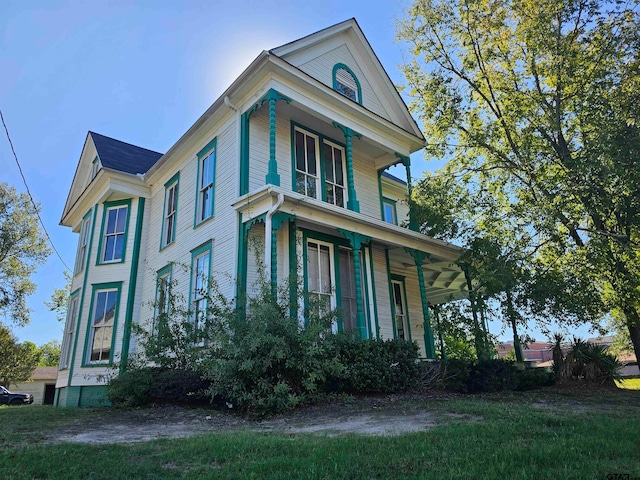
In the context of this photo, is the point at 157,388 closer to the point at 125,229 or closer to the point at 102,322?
the point at 102,322

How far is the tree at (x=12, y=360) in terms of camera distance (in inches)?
1243

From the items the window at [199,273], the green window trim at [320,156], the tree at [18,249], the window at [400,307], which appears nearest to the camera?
the window at [199,273]

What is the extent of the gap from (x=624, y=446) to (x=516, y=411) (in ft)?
7.51

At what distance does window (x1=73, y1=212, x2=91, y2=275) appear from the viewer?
15.7 metres

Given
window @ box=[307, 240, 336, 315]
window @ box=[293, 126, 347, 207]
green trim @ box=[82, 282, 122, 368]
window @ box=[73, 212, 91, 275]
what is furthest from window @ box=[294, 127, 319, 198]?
window @ box=[73, 212, 91, 275]

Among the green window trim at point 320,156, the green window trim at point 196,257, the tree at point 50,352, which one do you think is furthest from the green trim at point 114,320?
the tree at point 50,352

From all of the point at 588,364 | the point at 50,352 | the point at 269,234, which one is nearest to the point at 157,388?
the point at 269,234

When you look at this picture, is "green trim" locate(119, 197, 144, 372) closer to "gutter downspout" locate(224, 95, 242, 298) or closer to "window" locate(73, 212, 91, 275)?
"window" locate(73, 212, 91, 275)

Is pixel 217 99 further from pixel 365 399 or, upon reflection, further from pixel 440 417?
pixel 440 417

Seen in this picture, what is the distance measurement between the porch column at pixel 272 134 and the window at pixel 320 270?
6.39ft

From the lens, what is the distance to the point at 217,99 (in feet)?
37.2

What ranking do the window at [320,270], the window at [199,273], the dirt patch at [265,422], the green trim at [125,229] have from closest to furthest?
1. the dirt patch at [265,422]
2. the window at [320,270]
3. the window at [199,273]
4. the green trim at [125,229]

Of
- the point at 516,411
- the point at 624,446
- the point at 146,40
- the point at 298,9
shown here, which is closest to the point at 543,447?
the point at 624,446

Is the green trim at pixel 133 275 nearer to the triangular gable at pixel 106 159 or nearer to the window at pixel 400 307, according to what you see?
the triangular gable at pixel 106 159
